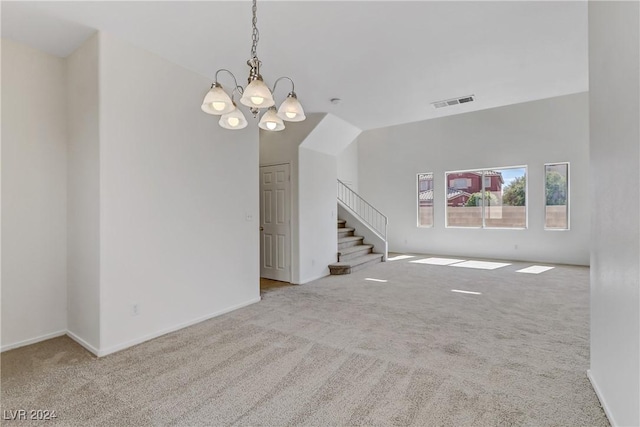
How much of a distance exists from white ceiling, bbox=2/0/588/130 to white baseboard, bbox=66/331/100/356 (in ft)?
9.28

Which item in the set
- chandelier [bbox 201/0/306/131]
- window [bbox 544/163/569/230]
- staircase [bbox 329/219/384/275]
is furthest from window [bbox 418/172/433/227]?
chandelier [bbox 201/0/306/131]

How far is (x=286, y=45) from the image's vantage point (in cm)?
296

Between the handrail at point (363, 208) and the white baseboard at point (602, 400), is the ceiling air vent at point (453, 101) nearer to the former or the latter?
the white baseboard at point (602, 400)

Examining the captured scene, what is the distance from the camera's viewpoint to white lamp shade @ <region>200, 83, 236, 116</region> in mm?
1917

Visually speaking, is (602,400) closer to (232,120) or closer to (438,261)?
(232,120)

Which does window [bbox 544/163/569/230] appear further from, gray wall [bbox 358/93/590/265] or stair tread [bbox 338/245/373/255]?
stair tread [bbox 338/245/373/255]

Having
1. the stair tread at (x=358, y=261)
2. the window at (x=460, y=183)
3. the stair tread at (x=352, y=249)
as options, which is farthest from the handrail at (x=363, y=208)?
the window at (x=460, y=183)

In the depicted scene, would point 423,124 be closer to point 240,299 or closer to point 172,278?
point 240,299

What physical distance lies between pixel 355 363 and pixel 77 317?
9.02 ft

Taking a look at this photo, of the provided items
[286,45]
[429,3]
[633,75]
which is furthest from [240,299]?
[633,75]

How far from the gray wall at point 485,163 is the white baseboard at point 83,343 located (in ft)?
25.2

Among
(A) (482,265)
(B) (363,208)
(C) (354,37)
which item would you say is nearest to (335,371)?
(C) (354,37)

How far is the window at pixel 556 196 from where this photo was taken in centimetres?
693

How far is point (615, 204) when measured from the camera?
66.9 inches
